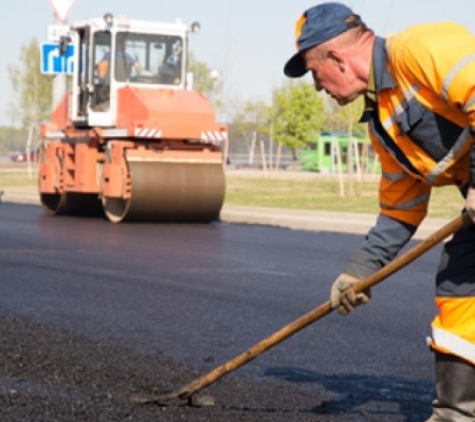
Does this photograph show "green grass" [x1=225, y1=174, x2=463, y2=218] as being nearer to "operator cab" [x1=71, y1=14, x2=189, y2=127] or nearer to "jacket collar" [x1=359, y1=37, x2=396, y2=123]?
"operator cab" [x1=71, y1=14, x2=189, y2=127]

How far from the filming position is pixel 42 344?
696cm

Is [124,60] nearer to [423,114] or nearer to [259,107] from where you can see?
[423,114]

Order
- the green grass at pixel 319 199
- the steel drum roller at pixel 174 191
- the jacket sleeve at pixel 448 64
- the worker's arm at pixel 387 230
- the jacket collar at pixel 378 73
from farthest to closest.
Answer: the green grass at pixel 319 199 < the steel drum roller at pixel 174 191 < the worker's arm at pixel 387 230 < the jacket collar at pixel 378 73 < the jacket sleeve at pixel 448 64

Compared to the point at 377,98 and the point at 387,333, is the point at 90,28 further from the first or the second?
the point at 377,98

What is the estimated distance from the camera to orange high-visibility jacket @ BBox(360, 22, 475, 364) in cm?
383

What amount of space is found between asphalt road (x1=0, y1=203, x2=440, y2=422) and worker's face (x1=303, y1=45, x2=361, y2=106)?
1658 mm

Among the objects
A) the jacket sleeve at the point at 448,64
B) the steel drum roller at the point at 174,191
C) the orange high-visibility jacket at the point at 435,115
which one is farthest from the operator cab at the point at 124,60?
the jacket sleeve at the point at 448,64

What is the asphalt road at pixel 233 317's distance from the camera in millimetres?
5824

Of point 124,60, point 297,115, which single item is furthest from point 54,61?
point 297,115

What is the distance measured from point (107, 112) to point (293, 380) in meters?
→ 13.7

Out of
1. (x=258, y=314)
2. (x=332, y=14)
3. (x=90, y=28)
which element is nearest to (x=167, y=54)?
(x=90, y=28)

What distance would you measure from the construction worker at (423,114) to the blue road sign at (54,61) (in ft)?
54.7

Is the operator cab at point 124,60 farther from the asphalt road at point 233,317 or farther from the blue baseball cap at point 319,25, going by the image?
the blue baseball cap at point 319,25

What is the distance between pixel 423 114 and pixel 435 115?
38 millimetres
